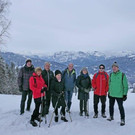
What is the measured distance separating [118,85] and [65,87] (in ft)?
8.41

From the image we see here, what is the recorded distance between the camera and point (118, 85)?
7.63 m

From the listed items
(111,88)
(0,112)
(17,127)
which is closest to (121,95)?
(111,88)

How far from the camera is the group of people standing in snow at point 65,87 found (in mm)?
7398

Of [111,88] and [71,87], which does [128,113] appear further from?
[71,87]

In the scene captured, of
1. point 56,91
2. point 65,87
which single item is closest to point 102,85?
point 65,87

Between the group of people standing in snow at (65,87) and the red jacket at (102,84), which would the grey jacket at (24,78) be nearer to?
the group of people standing in snow at (65,87)

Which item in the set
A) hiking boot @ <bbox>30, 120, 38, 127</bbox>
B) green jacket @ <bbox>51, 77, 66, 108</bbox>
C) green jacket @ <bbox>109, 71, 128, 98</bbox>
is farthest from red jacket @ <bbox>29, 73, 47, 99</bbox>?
green jacket @ <bbox>109, 71, 128, 98</bbox>

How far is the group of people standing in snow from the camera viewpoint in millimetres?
7398

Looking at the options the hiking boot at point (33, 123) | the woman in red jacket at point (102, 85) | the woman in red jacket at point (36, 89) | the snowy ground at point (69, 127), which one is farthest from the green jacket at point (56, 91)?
the woman in red jacket at point (102, 85)

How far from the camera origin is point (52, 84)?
25.7ft

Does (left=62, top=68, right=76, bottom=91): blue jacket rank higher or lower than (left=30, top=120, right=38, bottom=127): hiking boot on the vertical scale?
higher

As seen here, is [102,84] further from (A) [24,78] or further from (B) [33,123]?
(A) [24,78]

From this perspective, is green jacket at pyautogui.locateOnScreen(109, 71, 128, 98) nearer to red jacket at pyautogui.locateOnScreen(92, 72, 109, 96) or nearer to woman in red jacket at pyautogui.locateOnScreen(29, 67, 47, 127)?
red jacket at pyautogui.locateOnScreen(92, 72, 109, 96)

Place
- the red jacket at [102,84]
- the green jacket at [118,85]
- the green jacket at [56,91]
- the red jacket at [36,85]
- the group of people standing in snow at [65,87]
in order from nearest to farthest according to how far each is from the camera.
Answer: the red jacket at [36,85] < the group of people standing in snow at [65,87] < the green jacket at [118,85] < the green jacket at [56,91] < the red jacket at [102,84]
